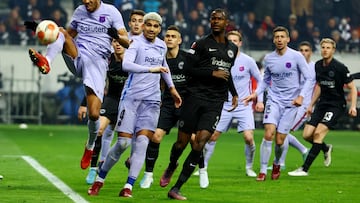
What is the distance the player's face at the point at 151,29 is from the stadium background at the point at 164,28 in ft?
62.3

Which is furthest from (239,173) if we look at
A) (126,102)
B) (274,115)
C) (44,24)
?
(44,24)

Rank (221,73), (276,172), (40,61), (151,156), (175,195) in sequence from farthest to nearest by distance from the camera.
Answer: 1. (276,172)
2. (151,156)
3. (221,73)
4. (175,195)
5. (40,61)

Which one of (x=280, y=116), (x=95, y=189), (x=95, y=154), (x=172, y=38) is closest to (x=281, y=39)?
(x=280, y=116)

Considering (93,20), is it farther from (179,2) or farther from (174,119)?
(179,2)

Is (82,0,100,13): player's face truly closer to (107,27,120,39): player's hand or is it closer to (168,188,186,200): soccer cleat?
(107,27,120,39): player's hand

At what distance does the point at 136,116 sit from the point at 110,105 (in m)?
2.61

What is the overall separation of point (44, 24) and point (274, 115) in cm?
571

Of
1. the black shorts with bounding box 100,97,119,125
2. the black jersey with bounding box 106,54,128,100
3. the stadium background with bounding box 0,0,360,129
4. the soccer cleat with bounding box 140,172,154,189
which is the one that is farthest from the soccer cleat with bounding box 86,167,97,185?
the stadium background with bounding box 0,0,360,129

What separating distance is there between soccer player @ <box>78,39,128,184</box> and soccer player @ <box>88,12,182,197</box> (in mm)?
1928

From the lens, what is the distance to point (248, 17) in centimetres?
3547

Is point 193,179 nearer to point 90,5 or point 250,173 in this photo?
point 250,173

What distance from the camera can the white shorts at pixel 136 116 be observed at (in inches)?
553

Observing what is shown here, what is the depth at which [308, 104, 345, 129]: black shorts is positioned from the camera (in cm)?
1911

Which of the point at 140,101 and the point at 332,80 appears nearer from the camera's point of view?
the point at 140,101
